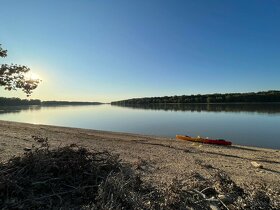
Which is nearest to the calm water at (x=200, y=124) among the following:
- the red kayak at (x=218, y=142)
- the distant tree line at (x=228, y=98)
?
the red kayak at (x=218, y=142)

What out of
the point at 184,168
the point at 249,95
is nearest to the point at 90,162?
the point at 184,168

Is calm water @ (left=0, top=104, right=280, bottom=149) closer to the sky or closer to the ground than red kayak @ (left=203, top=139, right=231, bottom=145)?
closer to the ground

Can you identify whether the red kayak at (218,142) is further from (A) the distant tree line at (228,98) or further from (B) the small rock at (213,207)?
(A) the distant tree line at (228,98)

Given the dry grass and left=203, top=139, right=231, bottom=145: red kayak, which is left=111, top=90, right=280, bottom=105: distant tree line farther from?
the dry grass

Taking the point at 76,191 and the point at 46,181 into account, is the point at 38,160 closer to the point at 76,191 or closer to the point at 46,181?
the point at 46,181

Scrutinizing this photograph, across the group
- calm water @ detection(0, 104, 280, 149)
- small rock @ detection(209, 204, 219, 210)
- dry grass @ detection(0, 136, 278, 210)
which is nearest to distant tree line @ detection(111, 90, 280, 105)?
calm water @ detection(0, 104, 280, 149)

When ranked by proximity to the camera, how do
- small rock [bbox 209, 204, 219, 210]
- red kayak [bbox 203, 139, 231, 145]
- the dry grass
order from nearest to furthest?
1. the dry grass
2. small rock [bbox 209, 204, 219, 210]
3. red kayak [bbox 203, 139, 231, 145]

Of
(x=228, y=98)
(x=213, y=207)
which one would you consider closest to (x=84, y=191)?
(x=213, y=207)

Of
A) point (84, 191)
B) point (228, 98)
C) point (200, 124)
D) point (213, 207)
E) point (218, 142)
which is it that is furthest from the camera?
point (228, 98)

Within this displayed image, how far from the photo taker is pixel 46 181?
4.91 meters

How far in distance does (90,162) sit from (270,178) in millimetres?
6845

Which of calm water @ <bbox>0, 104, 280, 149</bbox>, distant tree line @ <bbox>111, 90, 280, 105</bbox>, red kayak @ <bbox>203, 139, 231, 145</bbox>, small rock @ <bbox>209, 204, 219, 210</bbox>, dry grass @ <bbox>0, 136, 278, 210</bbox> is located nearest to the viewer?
dry grass @ <bbox>0, 136, 278, 210</bbox>

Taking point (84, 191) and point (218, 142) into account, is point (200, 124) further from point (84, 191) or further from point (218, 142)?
point (84, 191)

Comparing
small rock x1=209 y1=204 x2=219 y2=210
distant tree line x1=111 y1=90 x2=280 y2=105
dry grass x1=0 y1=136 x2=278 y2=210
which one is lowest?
small rock x1=209 y1=204 x2=219 y2=210
